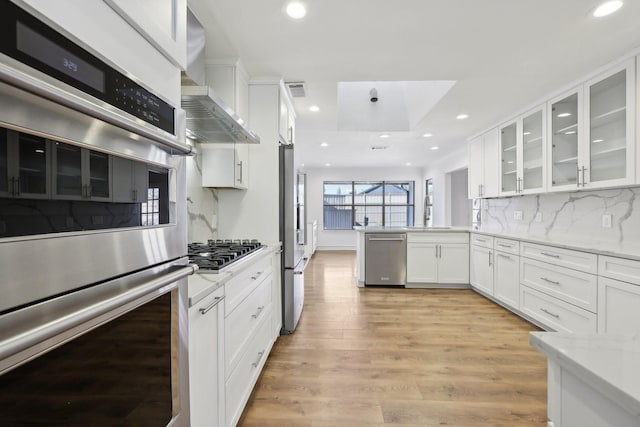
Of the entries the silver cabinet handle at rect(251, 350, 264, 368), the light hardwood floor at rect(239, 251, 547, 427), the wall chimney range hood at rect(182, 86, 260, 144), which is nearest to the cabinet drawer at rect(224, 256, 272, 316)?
the silver cabinet handle at rect(251, 350, 264, 368)

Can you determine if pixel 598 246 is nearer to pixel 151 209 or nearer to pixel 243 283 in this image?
pixel 243 283

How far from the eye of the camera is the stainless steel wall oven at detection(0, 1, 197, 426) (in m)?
0.44

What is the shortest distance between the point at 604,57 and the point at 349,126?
9.38ft

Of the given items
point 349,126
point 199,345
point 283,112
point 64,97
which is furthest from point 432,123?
point 64,97

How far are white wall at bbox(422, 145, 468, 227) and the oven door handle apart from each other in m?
6.30

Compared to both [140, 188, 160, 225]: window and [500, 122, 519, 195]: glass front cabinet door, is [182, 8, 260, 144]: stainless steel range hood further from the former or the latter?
[500, 122, 519, 195]: glass front cabinet door

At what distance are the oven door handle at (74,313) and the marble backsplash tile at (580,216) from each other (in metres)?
3.30

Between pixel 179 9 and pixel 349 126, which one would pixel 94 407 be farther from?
pixel 349 126

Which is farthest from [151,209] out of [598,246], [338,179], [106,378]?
[338,179]

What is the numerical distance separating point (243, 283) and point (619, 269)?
2647 mm

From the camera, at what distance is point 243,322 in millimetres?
1649

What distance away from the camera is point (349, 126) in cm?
455

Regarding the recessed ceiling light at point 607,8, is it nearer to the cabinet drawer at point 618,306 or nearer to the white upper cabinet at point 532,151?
the white upper cabinet at point 532,151

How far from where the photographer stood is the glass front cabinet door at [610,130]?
2.31 metres
